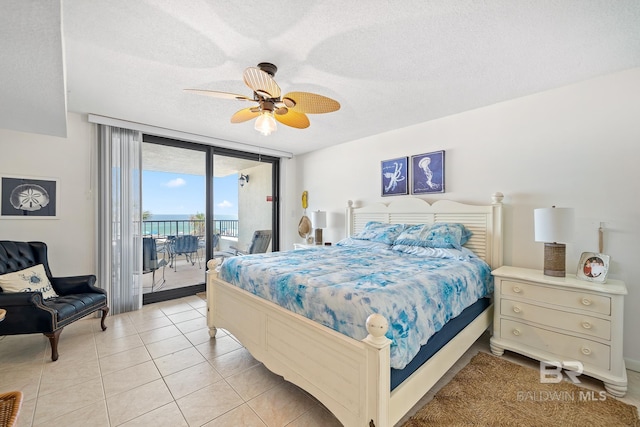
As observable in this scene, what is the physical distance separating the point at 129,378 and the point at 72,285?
1.50 m

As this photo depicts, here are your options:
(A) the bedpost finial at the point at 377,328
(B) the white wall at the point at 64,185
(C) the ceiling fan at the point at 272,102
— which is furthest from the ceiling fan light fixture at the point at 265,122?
(B) the white wall at the point at 64,185

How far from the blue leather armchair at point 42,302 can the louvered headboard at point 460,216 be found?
342cm

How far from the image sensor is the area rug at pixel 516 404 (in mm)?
1615

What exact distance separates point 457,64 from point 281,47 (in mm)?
1396

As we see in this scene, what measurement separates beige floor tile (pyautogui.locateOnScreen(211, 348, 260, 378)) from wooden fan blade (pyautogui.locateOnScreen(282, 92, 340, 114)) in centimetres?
220

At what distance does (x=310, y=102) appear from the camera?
2.11 m

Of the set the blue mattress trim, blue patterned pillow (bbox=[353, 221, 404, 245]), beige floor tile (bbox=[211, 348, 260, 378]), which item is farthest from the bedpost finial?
blue patterned pillow (bbox=[353, 221, 404, 245])

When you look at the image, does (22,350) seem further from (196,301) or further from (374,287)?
(374,287)

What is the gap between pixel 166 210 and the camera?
4.06 metres

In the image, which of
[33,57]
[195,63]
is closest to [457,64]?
[195,63]

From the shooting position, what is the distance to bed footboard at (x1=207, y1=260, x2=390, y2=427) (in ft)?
4.15

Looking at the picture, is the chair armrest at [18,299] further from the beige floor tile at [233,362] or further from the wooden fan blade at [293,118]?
the wooden fan blade at [293,118]

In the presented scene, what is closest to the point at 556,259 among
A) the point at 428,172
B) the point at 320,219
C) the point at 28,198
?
the point at 428,172

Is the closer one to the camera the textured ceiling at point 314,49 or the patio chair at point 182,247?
the textured ceiling at point 314,49
